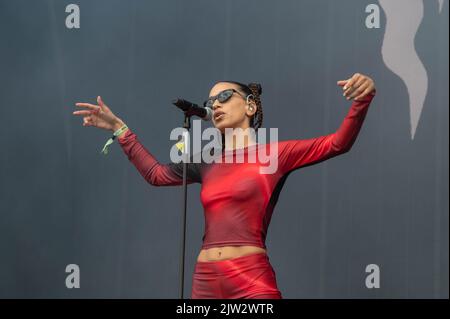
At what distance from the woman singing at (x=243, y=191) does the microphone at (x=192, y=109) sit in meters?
0.24

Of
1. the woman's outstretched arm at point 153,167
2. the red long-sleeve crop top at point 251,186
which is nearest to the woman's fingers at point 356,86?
the red long-sleeve crop top at point 251,186

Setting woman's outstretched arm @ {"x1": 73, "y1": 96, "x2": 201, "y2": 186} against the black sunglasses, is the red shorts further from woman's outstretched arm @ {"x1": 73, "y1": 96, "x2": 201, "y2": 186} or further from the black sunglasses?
the black sunglasses

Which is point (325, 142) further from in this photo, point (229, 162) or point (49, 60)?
point (49, 60)

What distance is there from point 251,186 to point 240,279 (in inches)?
19.4

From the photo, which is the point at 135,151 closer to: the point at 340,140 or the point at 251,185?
the point at 251,185

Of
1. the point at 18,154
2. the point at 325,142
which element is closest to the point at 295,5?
the point at 18,154

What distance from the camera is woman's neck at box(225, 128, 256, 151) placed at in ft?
14.8

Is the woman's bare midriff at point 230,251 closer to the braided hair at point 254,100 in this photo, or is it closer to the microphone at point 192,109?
the microphone at point 192,109

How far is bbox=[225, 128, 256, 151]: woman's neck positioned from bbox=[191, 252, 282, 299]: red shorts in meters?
0.68

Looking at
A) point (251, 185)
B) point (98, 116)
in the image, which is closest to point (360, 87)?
point (251, 185)

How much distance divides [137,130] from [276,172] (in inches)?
135

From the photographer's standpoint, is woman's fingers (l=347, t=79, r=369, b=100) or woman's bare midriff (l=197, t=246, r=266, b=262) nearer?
woman's fingers (l=347, t=79, r=369, b=100)

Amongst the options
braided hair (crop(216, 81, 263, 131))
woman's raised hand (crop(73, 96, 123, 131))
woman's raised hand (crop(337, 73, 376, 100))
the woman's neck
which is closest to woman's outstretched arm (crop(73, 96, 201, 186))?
woman's raised hand (crop(73, 96, 123, 131))

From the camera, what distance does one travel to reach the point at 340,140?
4.13m
